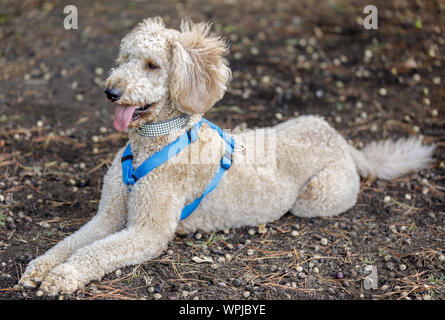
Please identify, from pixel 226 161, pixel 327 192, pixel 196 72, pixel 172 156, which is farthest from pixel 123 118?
pixel 327 192

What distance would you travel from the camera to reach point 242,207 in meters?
4.05

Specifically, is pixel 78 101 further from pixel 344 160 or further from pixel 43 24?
pixel 344 160

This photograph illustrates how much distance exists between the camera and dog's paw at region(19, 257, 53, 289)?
332 cm

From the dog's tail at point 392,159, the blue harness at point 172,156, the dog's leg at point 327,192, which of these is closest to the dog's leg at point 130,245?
the blue harness at point 172,156

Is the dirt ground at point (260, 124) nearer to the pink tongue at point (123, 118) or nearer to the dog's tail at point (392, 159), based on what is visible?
the dog's tail at point (392, 159)

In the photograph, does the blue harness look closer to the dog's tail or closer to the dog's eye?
the dog's eye

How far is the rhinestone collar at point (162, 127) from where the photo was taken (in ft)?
11.9

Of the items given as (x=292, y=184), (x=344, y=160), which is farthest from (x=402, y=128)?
(x=292, y=184)

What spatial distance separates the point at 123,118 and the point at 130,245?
2.90 ft

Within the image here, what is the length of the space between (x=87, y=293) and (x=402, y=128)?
4193 millimetres

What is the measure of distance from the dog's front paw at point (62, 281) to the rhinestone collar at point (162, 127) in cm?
105

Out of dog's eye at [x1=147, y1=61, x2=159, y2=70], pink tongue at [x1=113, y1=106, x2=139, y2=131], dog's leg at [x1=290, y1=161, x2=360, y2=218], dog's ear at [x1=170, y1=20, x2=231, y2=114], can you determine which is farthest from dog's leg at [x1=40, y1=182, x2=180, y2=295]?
dog's leg at [x1=290, y1=161, x2=360, y2=218]

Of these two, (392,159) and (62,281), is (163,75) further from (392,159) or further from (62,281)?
(392,159)

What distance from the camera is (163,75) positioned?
3.52 meters
